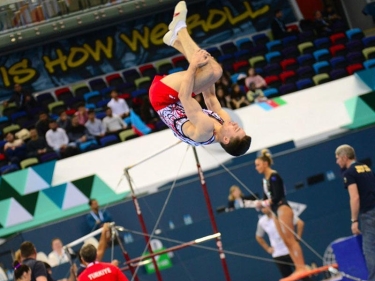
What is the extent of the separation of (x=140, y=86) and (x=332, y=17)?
185 inches

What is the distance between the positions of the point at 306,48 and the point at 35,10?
5.32 meters

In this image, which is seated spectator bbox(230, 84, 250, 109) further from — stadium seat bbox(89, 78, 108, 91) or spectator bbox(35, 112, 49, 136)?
stadium seat bbox(89, 78, 108, 91)

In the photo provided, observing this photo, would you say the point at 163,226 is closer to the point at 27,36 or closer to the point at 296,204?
the point at 296,204

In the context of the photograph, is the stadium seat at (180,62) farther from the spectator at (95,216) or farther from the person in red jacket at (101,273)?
the person in red jacket at (101,273)

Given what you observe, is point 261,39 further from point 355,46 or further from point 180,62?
point 355,46

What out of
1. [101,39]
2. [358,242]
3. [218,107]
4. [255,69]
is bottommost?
[358,242]

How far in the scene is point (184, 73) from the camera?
236 inches

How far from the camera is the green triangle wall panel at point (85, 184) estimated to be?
10820 millimetres

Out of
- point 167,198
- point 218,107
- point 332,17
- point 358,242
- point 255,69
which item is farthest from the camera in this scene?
point 332,17

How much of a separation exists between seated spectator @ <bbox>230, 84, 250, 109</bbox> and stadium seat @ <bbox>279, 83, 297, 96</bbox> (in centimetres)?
97

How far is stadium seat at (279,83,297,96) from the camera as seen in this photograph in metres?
14.5

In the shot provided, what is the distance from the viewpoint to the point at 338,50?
16.2 m

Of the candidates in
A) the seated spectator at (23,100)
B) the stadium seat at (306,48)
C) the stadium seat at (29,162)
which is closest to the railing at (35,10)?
the seated spectator at (23,100)

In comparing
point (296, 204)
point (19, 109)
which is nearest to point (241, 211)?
point (296, 204)
